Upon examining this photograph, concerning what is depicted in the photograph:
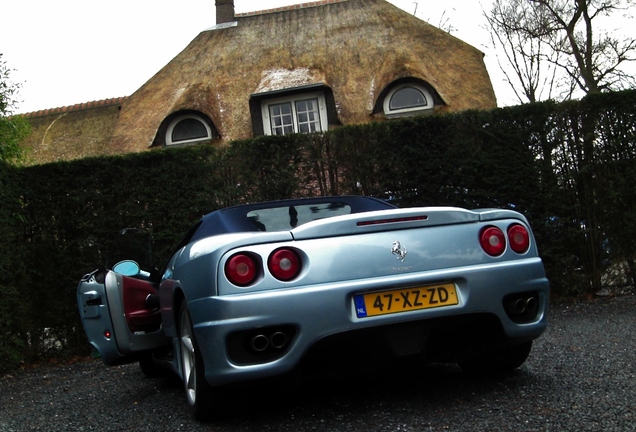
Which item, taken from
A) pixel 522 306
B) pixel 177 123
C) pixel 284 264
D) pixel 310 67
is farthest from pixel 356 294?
pixel 310 67

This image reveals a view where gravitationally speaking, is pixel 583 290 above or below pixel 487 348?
below

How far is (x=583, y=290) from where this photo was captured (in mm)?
8547

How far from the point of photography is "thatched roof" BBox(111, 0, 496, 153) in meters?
20.2

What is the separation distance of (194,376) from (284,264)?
0.92 metres

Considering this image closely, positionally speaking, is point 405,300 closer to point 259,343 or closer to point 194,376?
point 259,343

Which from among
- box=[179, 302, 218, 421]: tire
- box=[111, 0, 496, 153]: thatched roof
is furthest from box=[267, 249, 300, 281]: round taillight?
box=[111, 0, 496, 153]: thatched roof

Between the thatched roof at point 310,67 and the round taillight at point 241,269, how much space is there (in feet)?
52.3

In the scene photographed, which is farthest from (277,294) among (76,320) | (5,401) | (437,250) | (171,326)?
(76,320)

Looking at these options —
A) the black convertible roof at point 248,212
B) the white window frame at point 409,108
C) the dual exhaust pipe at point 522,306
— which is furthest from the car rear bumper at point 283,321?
the white window frame at point 409,108

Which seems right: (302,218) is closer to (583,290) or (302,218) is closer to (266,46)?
(583,290)

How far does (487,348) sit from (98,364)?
523cm

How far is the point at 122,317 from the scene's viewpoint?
505 centimetres

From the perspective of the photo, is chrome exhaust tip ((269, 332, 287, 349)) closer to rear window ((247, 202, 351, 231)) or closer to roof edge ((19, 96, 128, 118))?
rear window ((247, 202, 351, 231))

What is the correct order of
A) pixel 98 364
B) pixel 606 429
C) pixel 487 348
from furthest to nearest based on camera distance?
1. pixel 98 364
2. pixel 487 348
3. pixel 606 429
